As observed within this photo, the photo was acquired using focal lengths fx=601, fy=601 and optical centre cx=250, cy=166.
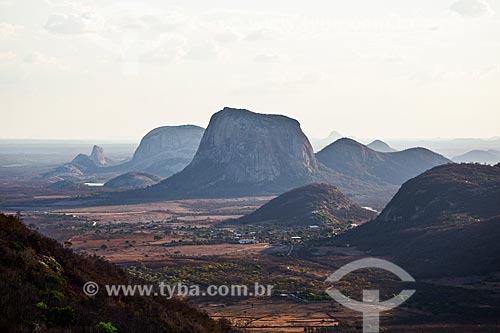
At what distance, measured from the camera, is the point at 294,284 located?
189 feet

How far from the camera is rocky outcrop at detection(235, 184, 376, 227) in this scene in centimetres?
11919

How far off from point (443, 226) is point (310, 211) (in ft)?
145

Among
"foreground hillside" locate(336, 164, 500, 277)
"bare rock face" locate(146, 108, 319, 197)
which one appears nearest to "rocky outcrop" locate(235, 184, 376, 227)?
"foreground hillside" locate(336, 164, 500, 277)

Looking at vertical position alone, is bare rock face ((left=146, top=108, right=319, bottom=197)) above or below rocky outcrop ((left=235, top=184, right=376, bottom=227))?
above

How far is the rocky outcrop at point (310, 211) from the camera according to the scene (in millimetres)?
119188

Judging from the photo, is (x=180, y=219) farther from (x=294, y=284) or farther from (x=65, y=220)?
(x=294, y=284)

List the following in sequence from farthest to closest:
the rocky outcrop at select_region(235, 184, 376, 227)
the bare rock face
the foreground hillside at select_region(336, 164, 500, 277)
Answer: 1. the bare rock face
2. the rocky outcrop at select_region(235, 184, 376, 227)
3. the foreground hillside at select_region(336, 164, 500, 277)

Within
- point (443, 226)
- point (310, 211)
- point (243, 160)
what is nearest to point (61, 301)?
point (443, 226)

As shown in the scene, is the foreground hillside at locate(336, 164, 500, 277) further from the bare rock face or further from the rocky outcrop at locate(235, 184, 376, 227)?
the bare rock face

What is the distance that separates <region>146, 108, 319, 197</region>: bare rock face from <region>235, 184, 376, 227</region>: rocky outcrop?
4399 centimetres

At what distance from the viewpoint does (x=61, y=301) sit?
74.1 feet

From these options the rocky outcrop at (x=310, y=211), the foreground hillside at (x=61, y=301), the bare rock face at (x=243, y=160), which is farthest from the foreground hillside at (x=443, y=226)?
the bare rock face at (x=243, y=160)

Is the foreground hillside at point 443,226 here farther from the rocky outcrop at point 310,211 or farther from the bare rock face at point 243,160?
the bare rock face at point 243,160

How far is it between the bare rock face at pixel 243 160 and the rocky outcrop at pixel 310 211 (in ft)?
144
